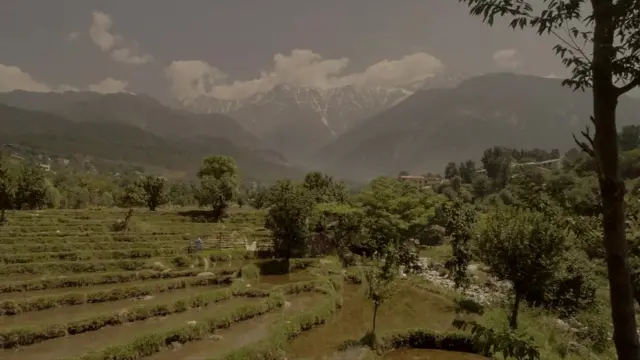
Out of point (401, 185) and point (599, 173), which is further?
point (401, 185)

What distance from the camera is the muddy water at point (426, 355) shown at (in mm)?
27625

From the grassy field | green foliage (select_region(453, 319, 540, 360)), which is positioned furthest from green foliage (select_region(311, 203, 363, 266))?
green foliage (select_region(453, 319, 540, 360))

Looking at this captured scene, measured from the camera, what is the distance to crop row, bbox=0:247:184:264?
1891 inches

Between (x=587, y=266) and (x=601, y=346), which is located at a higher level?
(x=587, y=266)

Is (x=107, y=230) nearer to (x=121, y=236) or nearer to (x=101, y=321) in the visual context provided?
(x=121, y=236)

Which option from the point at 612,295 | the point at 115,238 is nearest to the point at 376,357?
the point at 612,295

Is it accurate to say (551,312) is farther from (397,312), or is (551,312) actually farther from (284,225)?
(284,225)

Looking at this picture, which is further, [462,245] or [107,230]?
[107,230]

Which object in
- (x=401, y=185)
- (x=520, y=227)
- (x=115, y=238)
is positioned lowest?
(x=115, y=238)

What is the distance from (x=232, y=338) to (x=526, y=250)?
19.6m

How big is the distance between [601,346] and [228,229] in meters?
62.5

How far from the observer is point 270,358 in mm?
25344

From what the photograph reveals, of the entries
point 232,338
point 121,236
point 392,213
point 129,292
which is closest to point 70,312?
point 129,292

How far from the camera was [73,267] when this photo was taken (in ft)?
155
